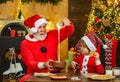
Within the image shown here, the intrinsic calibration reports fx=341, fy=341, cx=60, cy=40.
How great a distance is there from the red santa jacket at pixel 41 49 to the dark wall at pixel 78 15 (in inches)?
140

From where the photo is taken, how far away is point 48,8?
6676 millimetres

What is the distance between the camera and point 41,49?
4.34 m

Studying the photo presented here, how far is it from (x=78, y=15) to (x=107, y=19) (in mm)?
1824

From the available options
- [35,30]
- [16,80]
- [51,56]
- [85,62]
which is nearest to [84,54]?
[85,62]

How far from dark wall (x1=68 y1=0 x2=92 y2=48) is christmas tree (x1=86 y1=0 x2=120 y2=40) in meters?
1.63

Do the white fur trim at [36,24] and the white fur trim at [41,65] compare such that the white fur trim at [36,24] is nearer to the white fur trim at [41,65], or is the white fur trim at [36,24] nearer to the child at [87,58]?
the white fur trim at [41,65]

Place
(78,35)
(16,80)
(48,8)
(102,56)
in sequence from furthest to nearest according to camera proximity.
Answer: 1. (78,35)
2. (48,8)
3. (16,80)
4. (102,56)

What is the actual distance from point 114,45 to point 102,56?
240 mm

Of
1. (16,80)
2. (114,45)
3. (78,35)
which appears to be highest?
(78,35)

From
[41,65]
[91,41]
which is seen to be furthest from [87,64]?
[41,65]

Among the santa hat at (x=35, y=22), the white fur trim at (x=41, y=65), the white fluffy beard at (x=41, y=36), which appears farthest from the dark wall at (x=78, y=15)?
the white fur trim at (x=41, y=65)

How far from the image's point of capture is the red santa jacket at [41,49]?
425 centimetres

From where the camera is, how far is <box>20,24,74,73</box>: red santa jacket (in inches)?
167

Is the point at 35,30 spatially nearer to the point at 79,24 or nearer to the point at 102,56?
A: the point at 102,56
